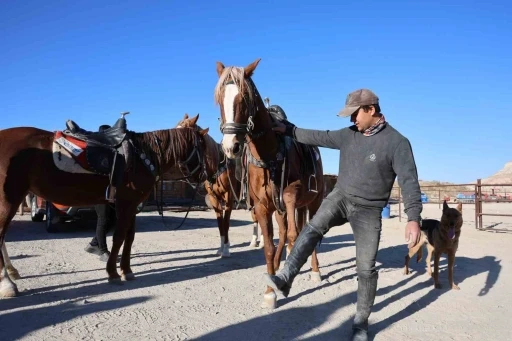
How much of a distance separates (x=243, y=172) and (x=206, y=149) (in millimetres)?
2243

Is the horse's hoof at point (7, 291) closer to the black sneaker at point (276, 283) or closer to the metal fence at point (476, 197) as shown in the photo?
the black sneaker at point (276, 283)

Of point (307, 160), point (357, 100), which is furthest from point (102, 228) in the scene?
point (357, 100)

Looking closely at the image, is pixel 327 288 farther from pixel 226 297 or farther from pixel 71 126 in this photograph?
pixel 71 126

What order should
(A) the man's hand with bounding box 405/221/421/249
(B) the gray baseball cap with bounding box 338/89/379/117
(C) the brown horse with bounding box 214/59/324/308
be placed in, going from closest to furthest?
1. (A) the man's hand with bounding box 405/221/421/249
2. (B) the gray baseball cap with bounding box 338/89/379/117
3. (C) the brown horse with bounding box 214/59/324/308

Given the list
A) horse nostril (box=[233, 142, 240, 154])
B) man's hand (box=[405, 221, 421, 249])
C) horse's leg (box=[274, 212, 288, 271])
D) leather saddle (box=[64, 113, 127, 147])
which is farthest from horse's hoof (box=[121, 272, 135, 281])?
man's hand (box=[405, 221, 421, 249])

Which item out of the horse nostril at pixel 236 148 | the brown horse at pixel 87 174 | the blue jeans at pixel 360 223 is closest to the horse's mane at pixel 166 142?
the brown horse at pixel 87 174

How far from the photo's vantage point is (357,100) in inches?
135

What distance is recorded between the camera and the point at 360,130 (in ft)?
11.6

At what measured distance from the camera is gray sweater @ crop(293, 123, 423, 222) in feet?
10.5

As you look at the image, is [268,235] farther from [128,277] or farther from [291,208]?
[128,277]

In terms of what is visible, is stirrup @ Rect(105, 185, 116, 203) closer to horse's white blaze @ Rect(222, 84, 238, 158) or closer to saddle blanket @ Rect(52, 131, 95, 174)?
saddle blanket @ Rect(52, 131, 95, 174)

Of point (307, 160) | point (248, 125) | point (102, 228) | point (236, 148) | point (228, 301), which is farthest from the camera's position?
point (102, 228)

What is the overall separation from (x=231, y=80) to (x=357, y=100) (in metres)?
1.31

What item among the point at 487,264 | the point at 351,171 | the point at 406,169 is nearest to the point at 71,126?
the point at 351,171
